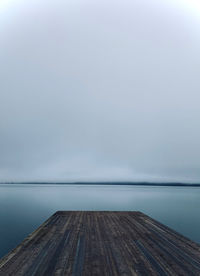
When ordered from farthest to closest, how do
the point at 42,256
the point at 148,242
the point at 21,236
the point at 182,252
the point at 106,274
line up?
the point at 21,236 < the point at 148,242 < the point at 182,252 < the point at 42,256 < the point at 106,274

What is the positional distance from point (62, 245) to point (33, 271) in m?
1.40

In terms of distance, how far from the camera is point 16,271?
3330mm

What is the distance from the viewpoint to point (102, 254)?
4074mm

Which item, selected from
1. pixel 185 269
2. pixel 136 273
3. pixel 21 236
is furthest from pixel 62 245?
pixel 21 236

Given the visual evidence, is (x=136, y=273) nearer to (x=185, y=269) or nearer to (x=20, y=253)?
(x=185, y=269)

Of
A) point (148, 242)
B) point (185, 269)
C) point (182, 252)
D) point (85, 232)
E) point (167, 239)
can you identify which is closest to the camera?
point (185, 269)

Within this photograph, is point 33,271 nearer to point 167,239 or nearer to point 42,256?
point 42,256

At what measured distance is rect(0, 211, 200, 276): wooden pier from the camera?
3.39m

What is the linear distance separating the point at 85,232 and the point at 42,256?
6.95 ft

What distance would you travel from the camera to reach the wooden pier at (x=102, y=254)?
339 centimetres

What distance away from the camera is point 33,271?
3328 millimetres

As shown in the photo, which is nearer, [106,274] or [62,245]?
[106,274]

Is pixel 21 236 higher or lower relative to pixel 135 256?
lower

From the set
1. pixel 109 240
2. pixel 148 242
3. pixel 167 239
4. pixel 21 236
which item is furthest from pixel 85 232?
pixel 21 236
